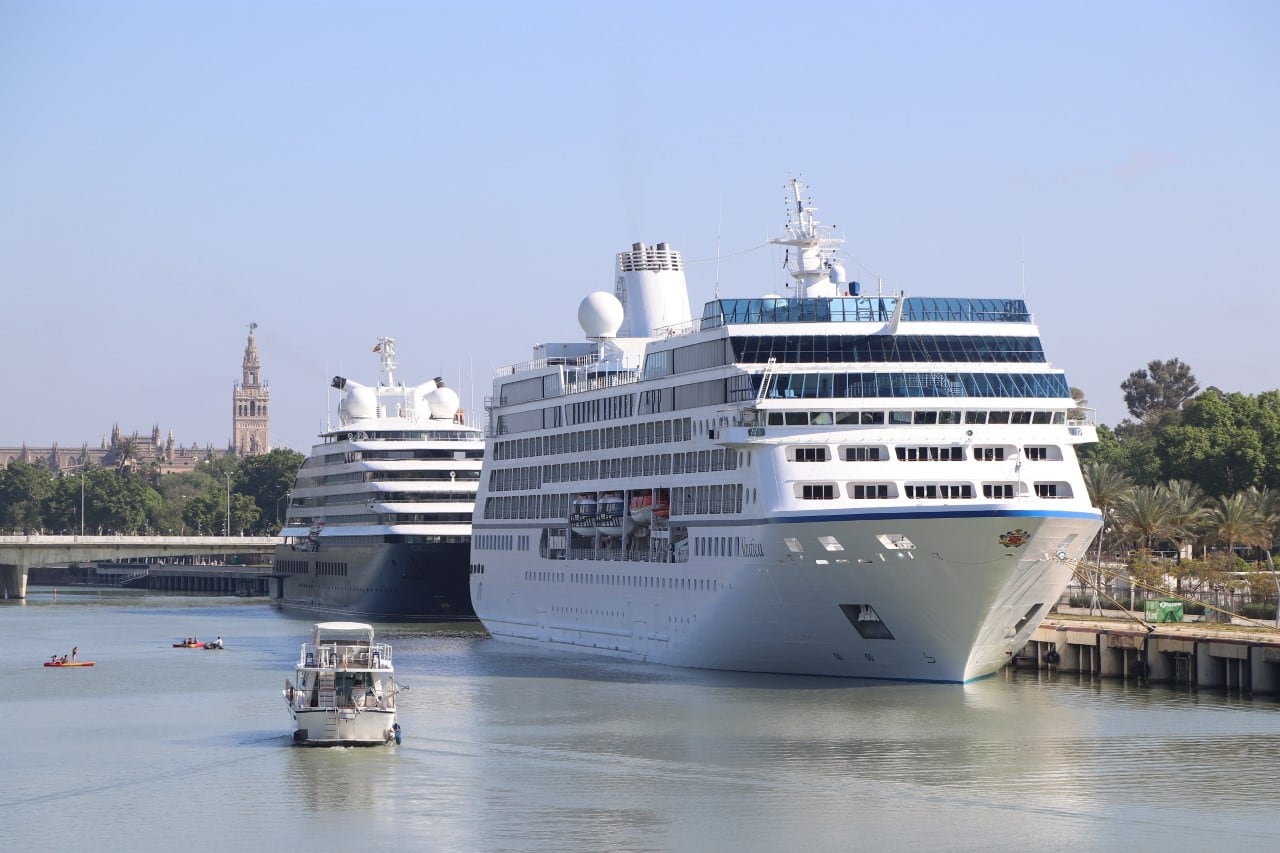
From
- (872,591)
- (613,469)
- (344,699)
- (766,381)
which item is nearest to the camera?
(344,699)

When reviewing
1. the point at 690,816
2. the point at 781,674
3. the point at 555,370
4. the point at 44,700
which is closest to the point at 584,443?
the point at 555,370

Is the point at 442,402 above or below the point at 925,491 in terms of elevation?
above

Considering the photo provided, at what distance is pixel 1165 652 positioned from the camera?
68.2 metres

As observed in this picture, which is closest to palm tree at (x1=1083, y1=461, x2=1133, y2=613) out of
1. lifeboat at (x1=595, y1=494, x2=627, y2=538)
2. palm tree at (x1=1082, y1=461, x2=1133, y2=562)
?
palm tree at (x1=1082, y1=461, x2=1133, y2=562)

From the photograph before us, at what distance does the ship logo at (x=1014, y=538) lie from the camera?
5778cm

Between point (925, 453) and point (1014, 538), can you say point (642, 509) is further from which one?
point (1014, 538)

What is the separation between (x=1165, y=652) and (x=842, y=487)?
50.3 ft

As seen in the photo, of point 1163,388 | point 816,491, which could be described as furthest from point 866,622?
point 1163,388

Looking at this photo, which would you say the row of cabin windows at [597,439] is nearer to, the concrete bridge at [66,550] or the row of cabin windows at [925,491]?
the row of cabin windows at [925,491]

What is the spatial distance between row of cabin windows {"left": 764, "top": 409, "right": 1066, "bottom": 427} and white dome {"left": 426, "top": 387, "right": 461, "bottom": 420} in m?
64.0

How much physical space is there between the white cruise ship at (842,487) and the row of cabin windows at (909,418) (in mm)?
72

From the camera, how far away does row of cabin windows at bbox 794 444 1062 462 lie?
6141cm

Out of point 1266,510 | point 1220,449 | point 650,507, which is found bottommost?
point 650,507

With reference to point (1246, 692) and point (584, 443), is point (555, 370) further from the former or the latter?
point (1246, 692)
